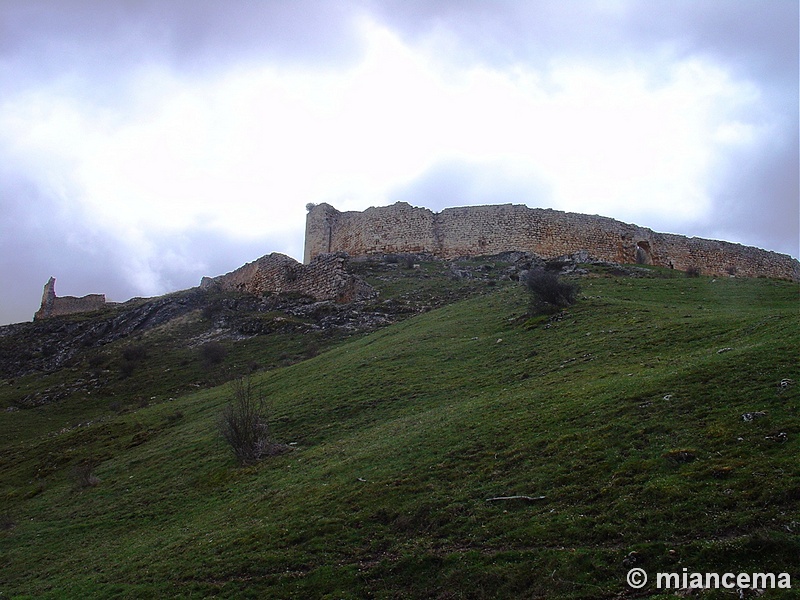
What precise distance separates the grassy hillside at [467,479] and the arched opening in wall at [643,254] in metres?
23.7

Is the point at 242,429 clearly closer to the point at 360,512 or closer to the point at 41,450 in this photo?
the point at 360,512

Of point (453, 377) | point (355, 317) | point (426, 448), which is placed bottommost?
point (426, 448)

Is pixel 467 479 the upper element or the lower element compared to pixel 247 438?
lower

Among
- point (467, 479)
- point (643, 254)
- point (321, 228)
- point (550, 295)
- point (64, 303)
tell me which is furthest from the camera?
point (64, 303)

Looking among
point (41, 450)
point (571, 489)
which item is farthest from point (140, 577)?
point (41, 450)

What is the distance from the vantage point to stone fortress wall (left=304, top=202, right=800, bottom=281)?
44.2 m

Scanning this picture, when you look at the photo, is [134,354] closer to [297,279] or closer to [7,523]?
[297,279]

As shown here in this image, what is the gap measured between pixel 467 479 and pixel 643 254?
3884cm

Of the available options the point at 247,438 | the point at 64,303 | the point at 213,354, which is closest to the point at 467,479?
the point at 247,438

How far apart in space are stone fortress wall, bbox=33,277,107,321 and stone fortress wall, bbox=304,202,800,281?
2676 centimetres

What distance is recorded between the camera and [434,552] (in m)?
9.12

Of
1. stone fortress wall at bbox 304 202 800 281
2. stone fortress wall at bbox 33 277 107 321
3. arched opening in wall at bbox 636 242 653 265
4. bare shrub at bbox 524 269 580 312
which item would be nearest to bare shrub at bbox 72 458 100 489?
bare shrub at bbox 524 269 580 312

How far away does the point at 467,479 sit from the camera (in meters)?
11.1

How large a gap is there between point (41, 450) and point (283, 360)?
417 inches
